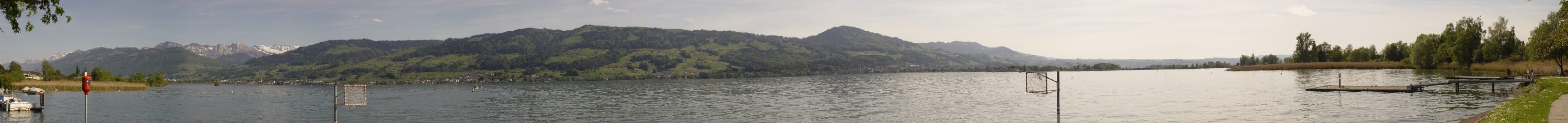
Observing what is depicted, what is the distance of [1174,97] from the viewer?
104m

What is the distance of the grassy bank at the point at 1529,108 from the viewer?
39625 mm

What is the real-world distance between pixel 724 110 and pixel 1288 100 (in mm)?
51175

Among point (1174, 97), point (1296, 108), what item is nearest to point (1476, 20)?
point (1174, 97)

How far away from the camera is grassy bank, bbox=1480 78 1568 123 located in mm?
39625

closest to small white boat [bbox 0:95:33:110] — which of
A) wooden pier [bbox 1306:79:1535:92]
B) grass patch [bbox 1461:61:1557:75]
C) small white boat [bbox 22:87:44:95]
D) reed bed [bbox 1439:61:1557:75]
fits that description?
small white boat [bbox 22:87:44:95]

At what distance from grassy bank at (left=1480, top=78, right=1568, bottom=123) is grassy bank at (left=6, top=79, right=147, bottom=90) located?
188365 millimetres

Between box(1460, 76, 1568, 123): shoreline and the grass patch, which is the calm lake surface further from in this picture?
the grass patch

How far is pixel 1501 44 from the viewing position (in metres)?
158

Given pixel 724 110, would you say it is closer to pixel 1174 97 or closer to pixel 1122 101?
pixel 1122 101

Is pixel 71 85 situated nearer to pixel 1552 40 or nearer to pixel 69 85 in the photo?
pixel 69 85

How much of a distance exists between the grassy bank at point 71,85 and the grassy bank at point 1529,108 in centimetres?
18836

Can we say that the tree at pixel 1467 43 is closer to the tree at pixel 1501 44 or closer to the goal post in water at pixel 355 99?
the tree at pixel 1501 44

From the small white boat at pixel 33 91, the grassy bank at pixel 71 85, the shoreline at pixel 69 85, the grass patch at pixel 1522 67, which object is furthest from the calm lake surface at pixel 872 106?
the small white boat at pixel 33 91

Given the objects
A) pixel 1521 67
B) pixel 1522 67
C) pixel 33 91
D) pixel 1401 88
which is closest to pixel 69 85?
pixel 33 91
